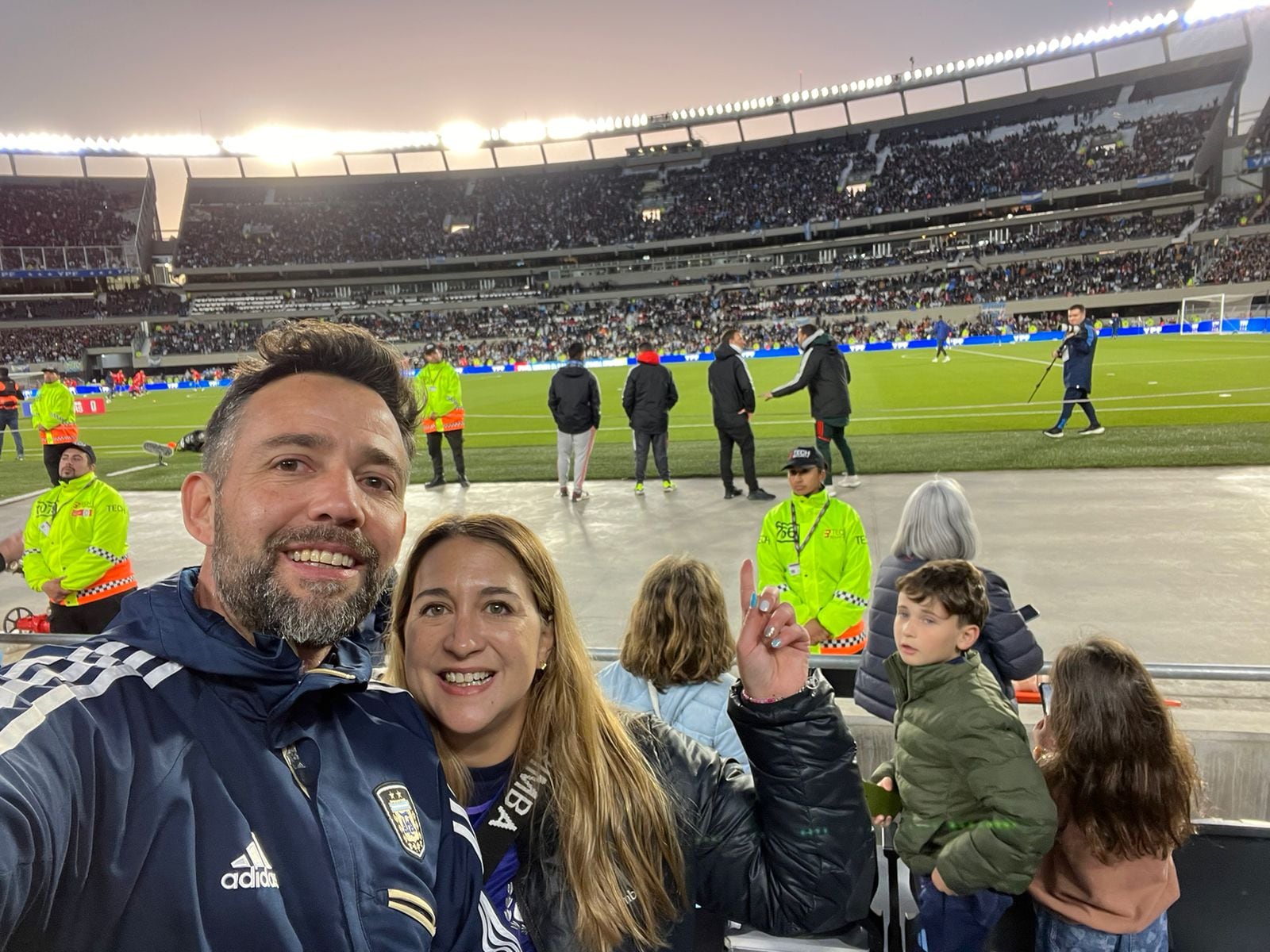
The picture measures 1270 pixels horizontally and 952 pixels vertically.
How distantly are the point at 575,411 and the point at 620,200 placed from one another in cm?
7214

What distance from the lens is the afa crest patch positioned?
4.70 ft

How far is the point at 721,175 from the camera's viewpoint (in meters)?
76.5

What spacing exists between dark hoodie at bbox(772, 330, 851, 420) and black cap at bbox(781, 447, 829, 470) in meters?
5.23

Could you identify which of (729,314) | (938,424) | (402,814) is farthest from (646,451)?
(729,314)

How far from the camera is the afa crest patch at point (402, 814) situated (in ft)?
4.70

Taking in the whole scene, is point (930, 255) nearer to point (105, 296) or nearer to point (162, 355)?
point (162, 355)

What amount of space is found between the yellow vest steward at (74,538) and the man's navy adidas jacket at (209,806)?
587 centimetres

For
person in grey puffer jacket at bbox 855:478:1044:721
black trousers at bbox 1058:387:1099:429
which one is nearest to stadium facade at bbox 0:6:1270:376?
black trousers at bbox 1058:387:1099:429

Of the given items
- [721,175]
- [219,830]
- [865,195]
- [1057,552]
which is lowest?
[1057,552]

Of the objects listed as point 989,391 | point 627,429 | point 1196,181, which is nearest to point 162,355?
point 627,429

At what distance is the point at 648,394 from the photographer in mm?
11289

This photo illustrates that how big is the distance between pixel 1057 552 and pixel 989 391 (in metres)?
15.8

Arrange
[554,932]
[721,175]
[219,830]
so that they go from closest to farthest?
[219,830] → [554,932] → [721,175]

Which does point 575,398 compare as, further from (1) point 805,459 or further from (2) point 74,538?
(2) point 74,538
